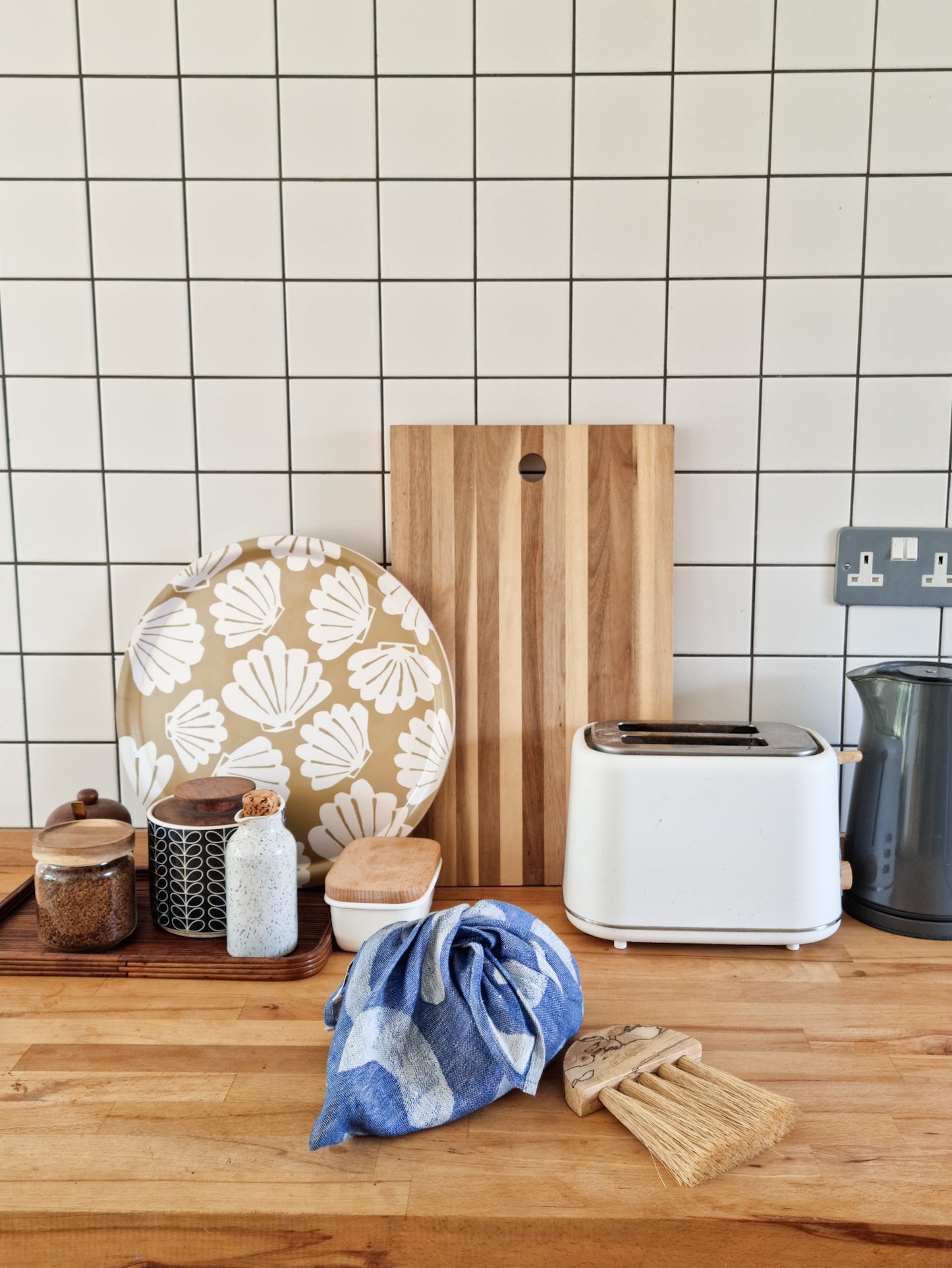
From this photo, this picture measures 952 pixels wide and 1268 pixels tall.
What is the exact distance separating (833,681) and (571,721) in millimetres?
340

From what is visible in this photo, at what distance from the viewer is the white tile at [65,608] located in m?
1.20

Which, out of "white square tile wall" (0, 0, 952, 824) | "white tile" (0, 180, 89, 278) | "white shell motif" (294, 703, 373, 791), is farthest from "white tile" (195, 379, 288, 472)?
"white shell motif" (294, 703, 373, 791)

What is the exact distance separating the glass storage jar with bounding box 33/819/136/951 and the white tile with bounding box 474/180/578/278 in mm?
764

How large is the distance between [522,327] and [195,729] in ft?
2.05

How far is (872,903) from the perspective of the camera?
1042mm

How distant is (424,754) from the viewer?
113 cm

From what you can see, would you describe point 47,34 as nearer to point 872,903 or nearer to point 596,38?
point 596,38

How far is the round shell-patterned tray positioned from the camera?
113 cm

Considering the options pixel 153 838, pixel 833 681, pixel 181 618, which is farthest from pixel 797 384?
pixel 153 838

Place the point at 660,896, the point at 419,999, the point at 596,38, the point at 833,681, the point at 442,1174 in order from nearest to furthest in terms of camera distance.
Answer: the point at 442,1174 < the point at 419,999 < the point at 660,896 < the point at 596,38 < the point at 833,681

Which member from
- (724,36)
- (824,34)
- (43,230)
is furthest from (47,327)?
(824,34)

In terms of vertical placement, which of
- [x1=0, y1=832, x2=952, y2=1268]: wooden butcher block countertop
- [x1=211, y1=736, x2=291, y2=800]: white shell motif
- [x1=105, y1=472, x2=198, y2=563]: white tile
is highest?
[x1=105, y1=472, x2=198, y2=563]: white tile

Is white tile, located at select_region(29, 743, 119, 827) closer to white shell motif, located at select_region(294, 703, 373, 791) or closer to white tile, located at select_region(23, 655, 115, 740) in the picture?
white tile, located at select_region(23, 655, 115, 740)

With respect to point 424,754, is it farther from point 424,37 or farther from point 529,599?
point 424,37
